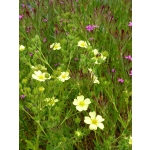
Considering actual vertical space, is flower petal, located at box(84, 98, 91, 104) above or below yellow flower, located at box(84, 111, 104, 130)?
above

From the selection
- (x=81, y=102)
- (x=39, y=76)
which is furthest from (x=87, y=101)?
(x=39, y=76)

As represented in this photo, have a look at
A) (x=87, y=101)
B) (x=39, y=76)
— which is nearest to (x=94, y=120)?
(x=87, y=101)

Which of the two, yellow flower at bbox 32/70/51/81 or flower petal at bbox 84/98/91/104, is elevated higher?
yellow flower at bbox 32/70/51/81

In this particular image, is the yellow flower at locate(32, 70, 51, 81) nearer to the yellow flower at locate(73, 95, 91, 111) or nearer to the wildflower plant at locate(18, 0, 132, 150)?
the wildflower plant at locate(18, 0, 132, 150)

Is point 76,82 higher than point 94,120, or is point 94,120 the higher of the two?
point 76,82

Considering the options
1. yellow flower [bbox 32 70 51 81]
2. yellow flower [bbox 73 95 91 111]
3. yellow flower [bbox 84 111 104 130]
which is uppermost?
yellow flower [bbox 32 70 51 81]

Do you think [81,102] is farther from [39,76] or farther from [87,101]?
[39,76]

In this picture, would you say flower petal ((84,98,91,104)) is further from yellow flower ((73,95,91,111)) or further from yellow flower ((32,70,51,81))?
yellow flower ((32,70,51,81))

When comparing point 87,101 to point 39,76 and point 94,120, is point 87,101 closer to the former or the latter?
point 94,120

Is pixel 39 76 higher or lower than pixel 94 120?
higher

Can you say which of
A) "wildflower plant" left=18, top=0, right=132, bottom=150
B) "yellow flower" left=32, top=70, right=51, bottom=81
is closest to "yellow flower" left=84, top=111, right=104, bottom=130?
"wildflower plant" left=18, top=0, right=132, bottom=150

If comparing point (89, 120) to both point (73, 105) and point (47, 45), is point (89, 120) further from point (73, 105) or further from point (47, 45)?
point (47, 45)
